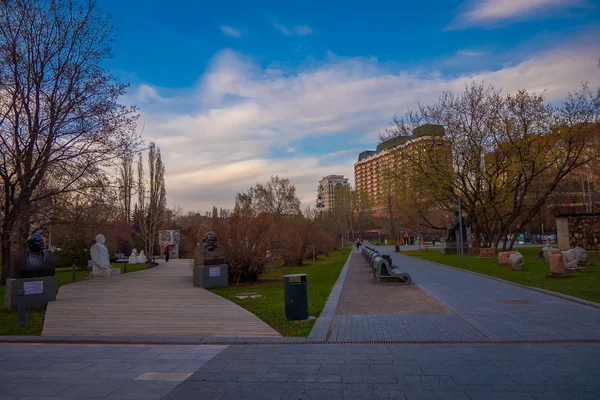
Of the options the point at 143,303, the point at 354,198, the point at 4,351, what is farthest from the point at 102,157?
the point at 354,198

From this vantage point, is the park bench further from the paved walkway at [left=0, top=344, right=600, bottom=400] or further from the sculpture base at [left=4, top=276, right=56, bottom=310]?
the sculpture base at [left=4, top=276, right=56, bottom=310]

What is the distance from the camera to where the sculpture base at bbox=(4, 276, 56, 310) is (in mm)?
12398

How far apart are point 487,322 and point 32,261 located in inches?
487

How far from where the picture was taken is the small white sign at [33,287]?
40.4ft

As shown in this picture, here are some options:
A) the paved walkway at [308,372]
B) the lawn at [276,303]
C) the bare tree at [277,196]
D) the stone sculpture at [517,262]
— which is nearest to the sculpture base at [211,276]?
the lawn at [276,303]

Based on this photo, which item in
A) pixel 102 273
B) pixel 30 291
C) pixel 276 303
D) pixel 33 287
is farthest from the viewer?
pixel 102 273

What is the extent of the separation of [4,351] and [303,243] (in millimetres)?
24162

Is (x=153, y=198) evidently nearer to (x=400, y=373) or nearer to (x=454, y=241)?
(x=454, y=241)

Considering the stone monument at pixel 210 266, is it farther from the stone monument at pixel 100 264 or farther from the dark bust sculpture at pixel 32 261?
A: the stone monument at pixel 100 264

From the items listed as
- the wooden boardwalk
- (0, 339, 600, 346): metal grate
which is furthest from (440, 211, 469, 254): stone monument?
(0, 339, 600, 346): metal grate

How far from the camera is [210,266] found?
1669 centimetres

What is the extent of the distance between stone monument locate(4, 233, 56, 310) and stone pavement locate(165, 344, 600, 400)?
8.66 meters

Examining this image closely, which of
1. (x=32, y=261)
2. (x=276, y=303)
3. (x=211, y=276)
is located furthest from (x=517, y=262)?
(x=32, y=261)

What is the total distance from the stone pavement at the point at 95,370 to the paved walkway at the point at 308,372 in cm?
1
